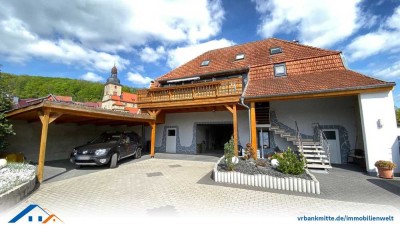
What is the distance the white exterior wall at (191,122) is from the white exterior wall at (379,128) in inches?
238

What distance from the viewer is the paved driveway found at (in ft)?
13.9

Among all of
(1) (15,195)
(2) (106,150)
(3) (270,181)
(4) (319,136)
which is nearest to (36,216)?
(1) (15,195)

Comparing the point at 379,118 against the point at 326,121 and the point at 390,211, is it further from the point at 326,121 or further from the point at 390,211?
the point at 390,211

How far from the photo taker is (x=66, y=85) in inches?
2790

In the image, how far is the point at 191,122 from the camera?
577 inches

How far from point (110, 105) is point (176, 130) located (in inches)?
1450

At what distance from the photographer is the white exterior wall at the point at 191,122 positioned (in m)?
12.8

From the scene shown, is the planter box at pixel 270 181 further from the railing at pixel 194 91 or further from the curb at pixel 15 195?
the curb at pixel 15 195

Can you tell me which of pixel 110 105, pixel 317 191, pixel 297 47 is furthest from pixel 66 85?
pixel 317 191

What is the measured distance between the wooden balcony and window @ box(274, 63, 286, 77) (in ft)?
10.9

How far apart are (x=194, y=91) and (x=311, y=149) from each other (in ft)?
23.5

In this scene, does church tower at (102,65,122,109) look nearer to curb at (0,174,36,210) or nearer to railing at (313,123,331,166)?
curb at (0,174,36,210)

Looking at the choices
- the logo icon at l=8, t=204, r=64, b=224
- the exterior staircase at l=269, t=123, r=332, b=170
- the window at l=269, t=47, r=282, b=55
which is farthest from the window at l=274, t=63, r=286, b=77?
the logo icon at l=8, t=204, r=64, b=224

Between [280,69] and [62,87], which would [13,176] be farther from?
[62,87]
